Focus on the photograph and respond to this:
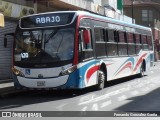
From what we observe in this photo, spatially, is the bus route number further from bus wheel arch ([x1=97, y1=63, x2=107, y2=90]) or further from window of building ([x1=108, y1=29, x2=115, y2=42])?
window of building ([x1=108, y1=29, x2=115, y2=42])

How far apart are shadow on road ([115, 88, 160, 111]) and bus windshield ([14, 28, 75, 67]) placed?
2.79 metres

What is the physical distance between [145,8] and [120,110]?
64801 millimetres

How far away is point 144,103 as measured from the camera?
12.6 meters

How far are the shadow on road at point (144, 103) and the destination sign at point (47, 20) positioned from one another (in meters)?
3.65

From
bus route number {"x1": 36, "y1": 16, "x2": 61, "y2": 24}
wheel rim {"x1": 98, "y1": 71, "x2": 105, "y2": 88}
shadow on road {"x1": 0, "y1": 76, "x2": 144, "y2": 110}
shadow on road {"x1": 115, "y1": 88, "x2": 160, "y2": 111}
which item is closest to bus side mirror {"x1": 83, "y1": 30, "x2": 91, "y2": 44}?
bus route number {"x1": 36, "y1": 16, "x2": 61, "y2": 24}

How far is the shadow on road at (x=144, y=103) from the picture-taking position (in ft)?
37.9

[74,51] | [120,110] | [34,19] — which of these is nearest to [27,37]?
[34,19]

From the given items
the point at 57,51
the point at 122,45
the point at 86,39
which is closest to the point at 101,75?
the point at 86,39

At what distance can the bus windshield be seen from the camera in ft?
47.8

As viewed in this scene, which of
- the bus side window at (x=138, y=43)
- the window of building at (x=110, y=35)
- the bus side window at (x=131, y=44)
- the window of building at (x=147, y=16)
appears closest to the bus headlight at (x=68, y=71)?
the window of building at (x=110, y=35)

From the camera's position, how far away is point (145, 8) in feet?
244

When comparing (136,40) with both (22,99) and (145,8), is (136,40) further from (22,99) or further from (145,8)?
(145,8)

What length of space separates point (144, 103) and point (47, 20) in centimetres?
482

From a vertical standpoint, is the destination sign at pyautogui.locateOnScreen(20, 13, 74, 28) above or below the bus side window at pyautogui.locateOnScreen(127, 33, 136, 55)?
above
